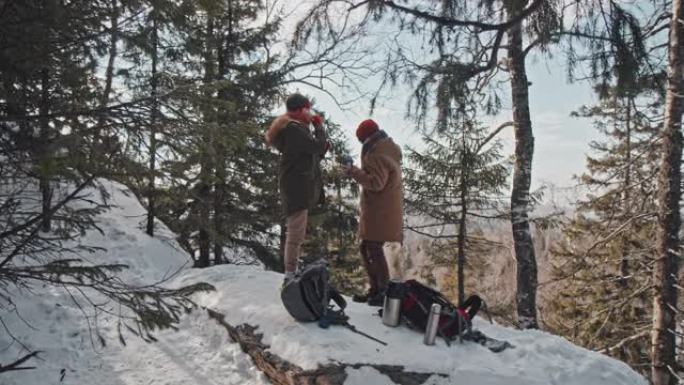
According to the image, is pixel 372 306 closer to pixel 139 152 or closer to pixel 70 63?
pixel 139 152

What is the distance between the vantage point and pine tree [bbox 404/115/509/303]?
12602mm

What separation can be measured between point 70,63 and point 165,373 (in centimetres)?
325

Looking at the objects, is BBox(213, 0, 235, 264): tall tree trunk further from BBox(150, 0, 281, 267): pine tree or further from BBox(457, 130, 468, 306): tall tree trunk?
BBox(457, 130, 468, 306): tall tree trunk

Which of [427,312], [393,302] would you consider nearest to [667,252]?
[427,312]

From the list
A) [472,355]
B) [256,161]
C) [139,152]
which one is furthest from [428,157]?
[139,152]

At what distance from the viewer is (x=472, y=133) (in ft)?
41.0

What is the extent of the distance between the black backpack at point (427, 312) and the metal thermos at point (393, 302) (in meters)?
0.05

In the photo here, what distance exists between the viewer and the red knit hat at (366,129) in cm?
518

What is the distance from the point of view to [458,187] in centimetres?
1284

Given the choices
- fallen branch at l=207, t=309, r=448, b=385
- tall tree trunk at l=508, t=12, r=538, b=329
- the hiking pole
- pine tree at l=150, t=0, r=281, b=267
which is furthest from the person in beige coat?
pine tree at l=150, t=0, r=281, b=267

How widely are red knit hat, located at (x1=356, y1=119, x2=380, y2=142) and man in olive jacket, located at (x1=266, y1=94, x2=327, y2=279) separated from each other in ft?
1.48

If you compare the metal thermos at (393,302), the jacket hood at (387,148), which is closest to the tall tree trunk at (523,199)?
the jacket hood at (387,148)

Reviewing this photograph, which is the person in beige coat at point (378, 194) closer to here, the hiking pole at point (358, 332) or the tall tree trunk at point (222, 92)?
the hiking pole at point (358, 332)

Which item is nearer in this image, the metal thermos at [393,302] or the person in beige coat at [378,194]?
the metal thermos at [393,302]
